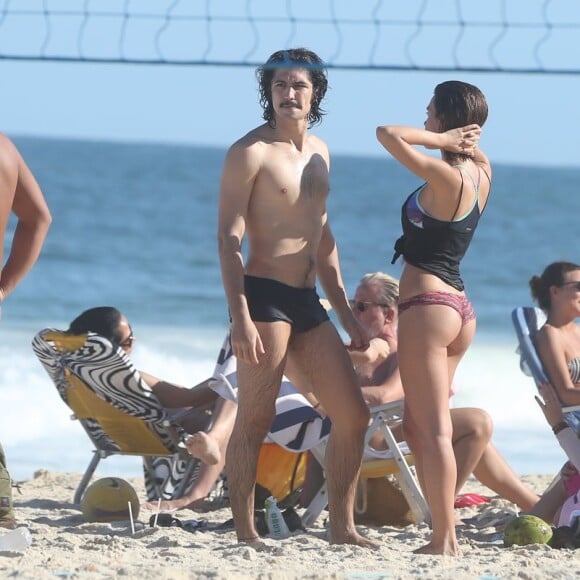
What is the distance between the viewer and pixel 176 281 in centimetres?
1959

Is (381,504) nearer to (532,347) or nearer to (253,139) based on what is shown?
(532,347)

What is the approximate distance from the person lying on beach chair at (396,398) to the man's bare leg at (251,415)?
112 cm

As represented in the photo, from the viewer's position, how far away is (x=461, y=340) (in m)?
4.97

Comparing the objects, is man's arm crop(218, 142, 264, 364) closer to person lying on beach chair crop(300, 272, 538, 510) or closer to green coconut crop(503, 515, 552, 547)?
green coconut crop(503, 515, 552, 547)

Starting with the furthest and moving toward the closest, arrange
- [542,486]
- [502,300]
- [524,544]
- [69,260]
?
1. [69,260]
2. [502,300]
3. [542,486]
4. [524,544]

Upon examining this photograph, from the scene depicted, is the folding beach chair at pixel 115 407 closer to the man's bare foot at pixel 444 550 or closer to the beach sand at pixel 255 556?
the beach sand at pixel 255 556

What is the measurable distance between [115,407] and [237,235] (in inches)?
82.3

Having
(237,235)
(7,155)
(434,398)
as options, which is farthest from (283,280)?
(7,155)

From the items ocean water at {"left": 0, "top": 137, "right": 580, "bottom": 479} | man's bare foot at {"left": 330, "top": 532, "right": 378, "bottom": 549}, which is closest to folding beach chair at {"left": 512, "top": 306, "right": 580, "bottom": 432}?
man's bare foot at {"left": 330, "top": 532, "right": 378, "bottom": 549}

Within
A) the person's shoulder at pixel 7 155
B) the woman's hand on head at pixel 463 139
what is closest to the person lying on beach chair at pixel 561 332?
the woman's hand on head at pixel 463 139

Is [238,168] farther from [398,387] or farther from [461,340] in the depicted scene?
[398,387]

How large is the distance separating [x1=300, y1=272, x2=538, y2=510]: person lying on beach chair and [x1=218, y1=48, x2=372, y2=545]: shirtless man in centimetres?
95

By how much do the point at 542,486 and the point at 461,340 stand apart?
2.95 m

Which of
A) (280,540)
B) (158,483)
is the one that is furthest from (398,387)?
(158,483)
